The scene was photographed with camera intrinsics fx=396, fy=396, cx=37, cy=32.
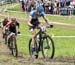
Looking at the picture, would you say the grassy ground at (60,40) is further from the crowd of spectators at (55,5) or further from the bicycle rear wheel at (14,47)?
the crowd of spectators at (55,5)

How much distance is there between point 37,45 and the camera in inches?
485

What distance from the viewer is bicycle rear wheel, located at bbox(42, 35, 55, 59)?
11.8 m

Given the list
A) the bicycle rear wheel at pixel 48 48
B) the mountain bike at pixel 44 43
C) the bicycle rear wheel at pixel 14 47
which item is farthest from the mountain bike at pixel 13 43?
the bicycle rear wheel at pixel 48 48

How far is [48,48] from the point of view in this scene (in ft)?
38.9

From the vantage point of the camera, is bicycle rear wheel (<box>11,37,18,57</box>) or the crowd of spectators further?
the crowd of spectators

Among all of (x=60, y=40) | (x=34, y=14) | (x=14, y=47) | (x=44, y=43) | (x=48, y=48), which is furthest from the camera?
(x=60, y=40)

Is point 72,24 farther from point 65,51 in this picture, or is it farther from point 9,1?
point 9,1

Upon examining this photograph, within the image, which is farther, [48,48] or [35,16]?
[35,16]

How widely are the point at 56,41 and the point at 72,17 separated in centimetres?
1118

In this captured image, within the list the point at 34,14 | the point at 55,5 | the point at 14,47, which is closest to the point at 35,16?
the point at 34,14

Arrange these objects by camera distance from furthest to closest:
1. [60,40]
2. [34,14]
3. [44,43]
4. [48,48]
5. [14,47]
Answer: [60,40], [14,47], [44,43], [34,14], [48,48]

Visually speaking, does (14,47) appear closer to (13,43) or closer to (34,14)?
(13,43)

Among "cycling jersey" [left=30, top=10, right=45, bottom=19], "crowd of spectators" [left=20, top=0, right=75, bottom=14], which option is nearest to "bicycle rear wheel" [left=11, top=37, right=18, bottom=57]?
"cycling jersey" [left=30, top=10, right=45, bottom=19]

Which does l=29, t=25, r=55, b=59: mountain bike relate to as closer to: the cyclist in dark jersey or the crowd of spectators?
the cyclist in dark jersey
